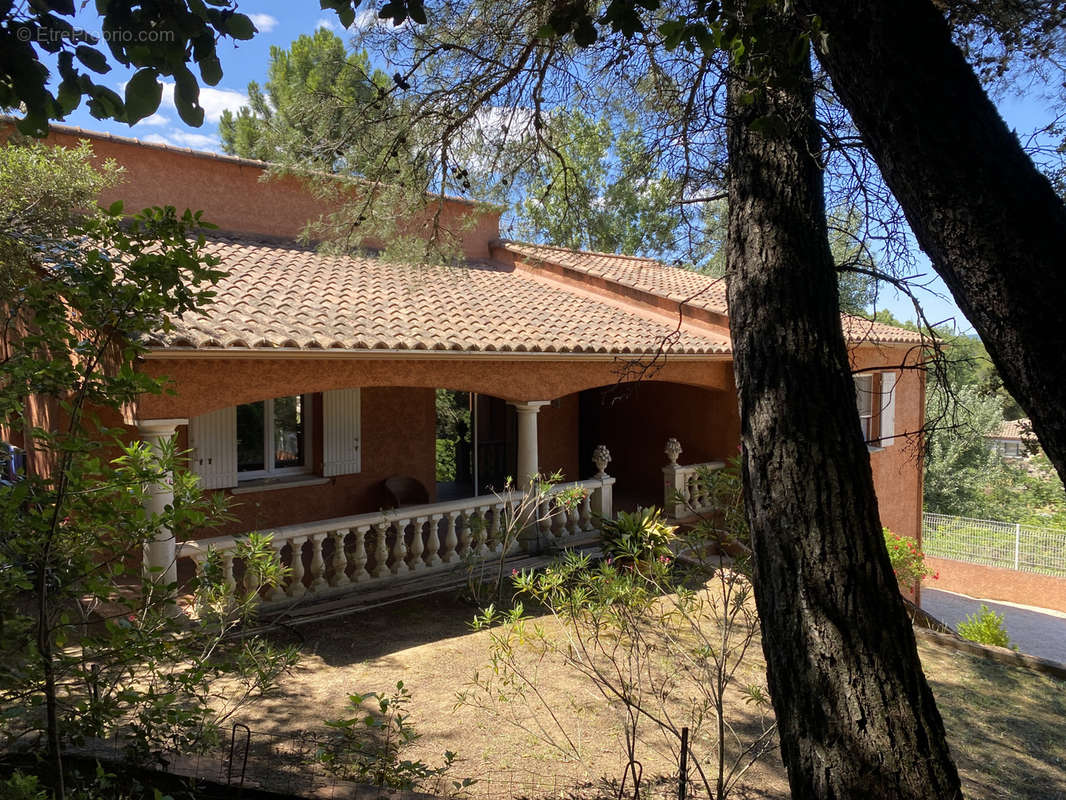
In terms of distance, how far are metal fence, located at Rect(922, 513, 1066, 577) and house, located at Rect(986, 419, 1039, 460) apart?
2.55 m

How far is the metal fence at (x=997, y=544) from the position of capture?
19.3 meters

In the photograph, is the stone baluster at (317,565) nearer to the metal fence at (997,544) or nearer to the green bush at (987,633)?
the green bush at (987,633)

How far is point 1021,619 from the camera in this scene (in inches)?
719

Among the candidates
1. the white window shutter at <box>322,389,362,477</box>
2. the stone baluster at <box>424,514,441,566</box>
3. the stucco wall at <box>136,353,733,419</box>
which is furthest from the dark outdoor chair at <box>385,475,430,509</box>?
the stucco wall at <box>136,353,733,419</box>

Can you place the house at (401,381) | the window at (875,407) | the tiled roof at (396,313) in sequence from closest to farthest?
the tiled roof at (396,313) < the house at (401,381) < the window at (875,407)

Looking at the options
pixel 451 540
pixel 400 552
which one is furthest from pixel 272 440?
pixel 451 540

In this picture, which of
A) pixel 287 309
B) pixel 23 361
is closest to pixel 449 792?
pixel 23 361

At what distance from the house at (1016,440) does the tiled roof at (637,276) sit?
5.08 m

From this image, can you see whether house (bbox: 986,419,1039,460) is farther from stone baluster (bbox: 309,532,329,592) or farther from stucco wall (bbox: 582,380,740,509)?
stone baluster (bbox: 309,532,329,592)

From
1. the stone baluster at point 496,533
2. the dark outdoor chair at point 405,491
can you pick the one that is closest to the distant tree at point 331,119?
the stone baluster at point 496,533

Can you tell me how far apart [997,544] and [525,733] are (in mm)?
20482

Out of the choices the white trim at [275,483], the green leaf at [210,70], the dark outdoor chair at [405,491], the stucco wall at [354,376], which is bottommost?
the dark outdoor chair at [405,491]

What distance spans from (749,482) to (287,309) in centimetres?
573

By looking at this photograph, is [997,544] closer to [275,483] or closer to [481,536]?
[481,536]
